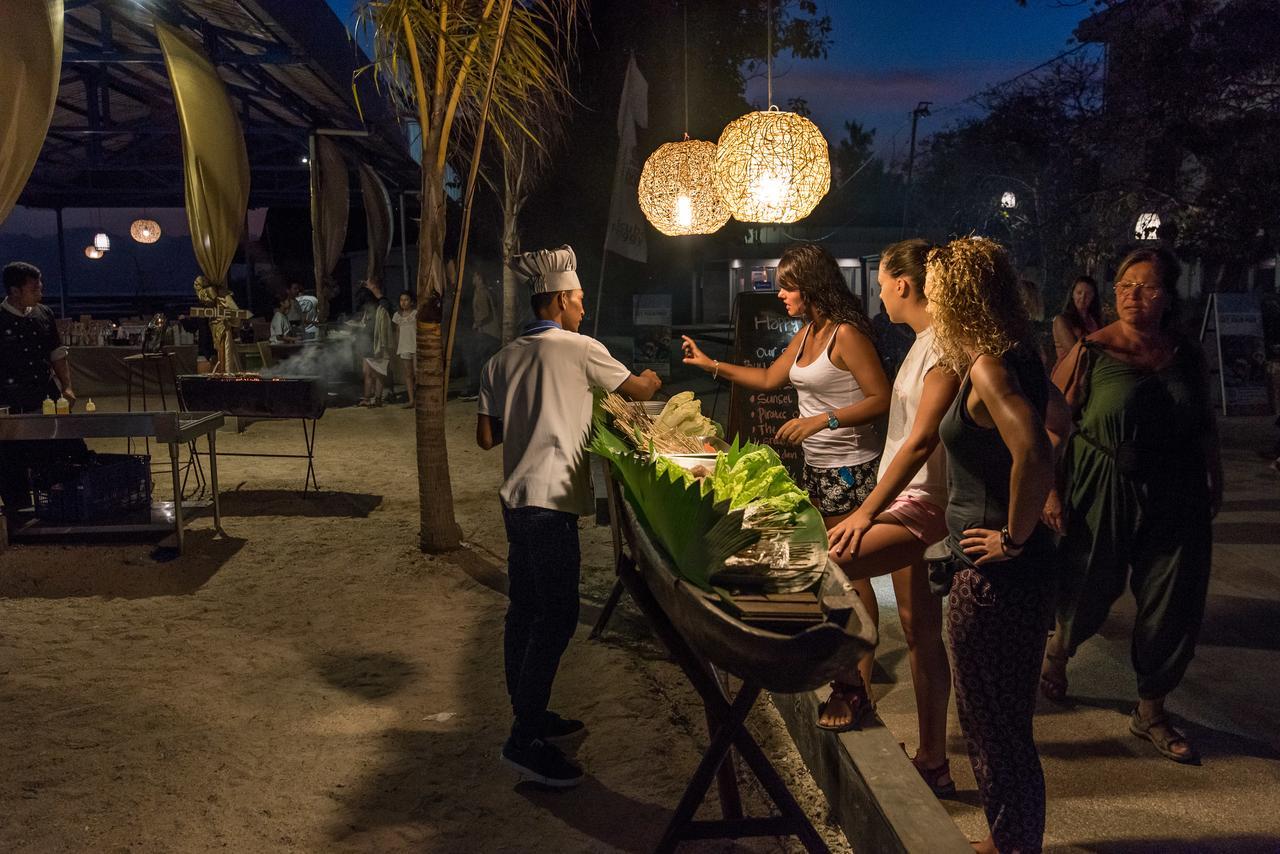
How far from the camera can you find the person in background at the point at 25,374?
7.17 m

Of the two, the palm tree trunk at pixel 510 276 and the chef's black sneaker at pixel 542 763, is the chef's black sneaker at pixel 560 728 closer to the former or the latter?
the chef's black sneaker at pixel 542 763

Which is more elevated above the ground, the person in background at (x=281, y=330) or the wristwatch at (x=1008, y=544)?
the person in background at (x=281, y=330)

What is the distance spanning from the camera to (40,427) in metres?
6.48

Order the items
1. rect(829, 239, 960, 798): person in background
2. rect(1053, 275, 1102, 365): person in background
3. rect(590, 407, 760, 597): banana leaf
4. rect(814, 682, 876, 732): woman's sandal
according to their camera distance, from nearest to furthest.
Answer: rect(590, 407, 760, 597): banana leaf → rect(829, 239, 960, 798): person in background → rect(814, 682, 876, 732): woman's sandal → rect(1053, 275, 1102, 365): person in background

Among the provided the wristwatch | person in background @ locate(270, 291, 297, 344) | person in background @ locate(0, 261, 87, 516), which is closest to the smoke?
person in background @ locate(270, 291, 297, 344)

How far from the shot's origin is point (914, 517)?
3.34 m

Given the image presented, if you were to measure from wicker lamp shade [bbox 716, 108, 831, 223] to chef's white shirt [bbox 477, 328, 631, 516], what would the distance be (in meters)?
3.00

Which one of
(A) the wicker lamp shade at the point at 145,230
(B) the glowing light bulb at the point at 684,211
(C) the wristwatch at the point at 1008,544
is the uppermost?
(A) the wicker lamp shade at the point at 145,230

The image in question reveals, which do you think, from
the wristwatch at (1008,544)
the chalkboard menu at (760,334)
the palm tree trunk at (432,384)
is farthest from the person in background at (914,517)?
the palm tree trunk at (432,384)

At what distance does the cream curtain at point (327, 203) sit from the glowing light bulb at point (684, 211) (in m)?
8.09

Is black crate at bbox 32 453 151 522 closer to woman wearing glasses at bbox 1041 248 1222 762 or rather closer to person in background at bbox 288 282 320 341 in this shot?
woman wearing glasses at bbox 1041 248 1222 762

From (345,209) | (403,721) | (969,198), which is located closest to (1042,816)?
(403,721)

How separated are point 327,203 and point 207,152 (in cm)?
681

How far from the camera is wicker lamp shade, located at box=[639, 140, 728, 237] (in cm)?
813
